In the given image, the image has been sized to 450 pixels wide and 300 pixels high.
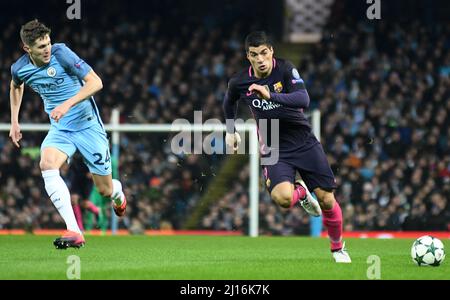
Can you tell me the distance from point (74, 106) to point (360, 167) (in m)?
9.67

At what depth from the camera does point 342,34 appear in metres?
22.8

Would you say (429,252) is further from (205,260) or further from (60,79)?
(60,79)

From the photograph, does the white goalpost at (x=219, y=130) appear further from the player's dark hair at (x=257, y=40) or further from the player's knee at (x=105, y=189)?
the player's dark hair at (x=257, y=40)

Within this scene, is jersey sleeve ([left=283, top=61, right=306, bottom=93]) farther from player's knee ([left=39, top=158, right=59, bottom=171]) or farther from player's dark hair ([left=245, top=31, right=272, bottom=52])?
player's knee ([left=39, top=158, right=59, bottom=171])

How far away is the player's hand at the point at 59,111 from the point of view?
907cm

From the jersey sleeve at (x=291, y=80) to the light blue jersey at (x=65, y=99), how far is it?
196 centimetres

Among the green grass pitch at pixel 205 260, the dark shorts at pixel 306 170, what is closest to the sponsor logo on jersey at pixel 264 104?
the dark shorts at pixel 306 170

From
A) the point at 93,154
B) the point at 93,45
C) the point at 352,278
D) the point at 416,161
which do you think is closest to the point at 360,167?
the point at 416,161

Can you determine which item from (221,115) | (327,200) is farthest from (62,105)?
(221,115)

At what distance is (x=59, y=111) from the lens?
30.0 feet

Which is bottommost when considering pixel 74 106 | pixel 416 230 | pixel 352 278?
pixel 416 230

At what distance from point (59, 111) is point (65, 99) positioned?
798mm

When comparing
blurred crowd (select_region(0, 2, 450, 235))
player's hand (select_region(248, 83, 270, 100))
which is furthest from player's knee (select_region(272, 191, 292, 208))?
blurred crowd (select_region(0, 2, 450, 235))
